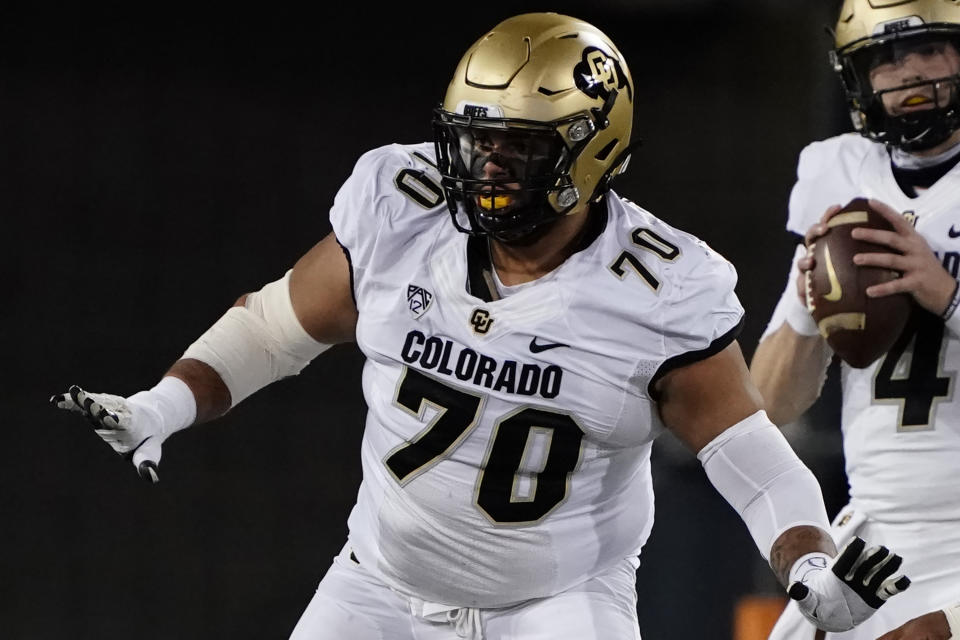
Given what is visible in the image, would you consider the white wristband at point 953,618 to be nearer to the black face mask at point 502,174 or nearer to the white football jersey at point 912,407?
the white football jersey at point 912,407

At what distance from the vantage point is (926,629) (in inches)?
80.0

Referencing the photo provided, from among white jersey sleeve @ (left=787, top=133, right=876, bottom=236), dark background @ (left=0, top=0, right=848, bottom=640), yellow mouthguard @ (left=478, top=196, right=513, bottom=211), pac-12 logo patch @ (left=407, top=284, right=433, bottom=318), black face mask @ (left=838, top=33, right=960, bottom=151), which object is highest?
black face mask @ (left=838, top=33, right=960, bottom=151)

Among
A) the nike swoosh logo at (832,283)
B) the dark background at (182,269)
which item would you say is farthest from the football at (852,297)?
the dark background at (182,269)

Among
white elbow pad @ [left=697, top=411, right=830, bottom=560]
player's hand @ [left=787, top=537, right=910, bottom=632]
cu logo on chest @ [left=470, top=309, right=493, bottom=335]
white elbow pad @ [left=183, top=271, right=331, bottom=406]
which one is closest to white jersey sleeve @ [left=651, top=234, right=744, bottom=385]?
white elbow pad @ [left=697, top=411, right=830, bottom=560]

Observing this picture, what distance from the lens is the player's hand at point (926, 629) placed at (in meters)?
2.02

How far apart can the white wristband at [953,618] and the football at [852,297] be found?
39 centimetres

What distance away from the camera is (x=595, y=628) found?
6.45 feet

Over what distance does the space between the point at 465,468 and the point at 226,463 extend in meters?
2.19

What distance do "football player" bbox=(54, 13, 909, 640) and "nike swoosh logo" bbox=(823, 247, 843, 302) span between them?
11.1 inches

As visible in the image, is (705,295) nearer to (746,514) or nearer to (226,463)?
(746,514)

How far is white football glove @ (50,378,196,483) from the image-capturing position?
6.20ft

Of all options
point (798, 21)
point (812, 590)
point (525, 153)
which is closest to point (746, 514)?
point (812, 590)

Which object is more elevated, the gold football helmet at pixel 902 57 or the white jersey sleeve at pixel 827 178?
the gold football helmet at pixel 902 57

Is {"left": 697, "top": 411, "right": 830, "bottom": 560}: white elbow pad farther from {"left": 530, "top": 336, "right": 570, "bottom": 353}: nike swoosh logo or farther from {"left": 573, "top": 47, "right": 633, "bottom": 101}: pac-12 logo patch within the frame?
{"left": 573, "top": 47, "right": 633, "bottom": 101}: pac-12 logo patch
